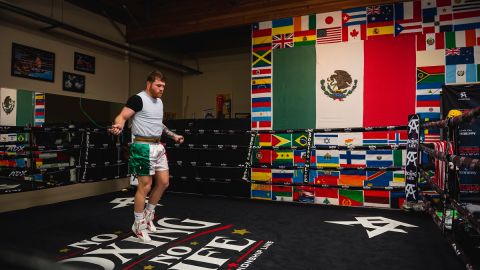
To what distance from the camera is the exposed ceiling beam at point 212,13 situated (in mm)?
4500

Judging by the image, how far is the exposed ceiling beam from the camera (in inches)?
177

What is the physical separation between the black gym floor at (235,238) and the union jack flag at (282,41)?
7.82 ft

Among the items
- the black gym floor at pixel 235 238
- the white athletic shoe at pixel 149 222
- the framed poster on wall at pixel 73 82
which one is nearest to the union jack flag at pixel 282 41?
the black gym floor at pixel 235 238

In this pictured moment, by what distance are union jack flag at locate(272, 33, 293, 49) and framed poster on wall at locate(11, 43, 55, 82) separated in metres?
3.22

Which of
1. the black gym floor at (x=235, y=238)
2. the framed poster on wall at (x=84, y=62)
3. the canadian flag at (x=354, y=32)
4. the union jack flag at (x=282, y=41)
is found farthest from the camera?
the framed poster on wall at (x=84, y=62)

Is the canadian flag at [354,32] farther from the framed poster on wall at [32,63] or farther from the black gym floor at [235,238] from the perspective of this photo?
the framed poster on wall at [32,63]

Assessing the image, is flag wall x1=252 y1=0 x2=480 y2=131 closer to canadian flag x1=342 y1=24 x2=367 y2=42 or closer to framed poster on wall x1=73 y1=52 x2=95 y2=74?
canadian flag x1=342 y1=24 x2=367 y2=42

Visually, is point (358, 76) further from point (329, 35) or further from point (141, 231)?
point (141, 231)

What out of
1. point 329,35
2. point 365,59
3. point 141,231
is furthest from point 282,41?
point 141,231

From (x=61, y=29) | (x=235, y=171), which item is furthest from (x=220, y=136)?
(x=61, y=29)

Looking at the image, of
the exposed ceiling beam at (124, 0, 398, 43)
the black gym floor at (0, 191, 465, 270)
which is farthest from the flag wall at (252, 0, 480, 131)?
the black gym floor at (0, 191, 465, 270)

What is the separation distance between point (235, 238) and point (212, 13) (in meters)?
3.83

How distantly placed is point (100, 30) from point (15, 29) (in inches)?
55.2

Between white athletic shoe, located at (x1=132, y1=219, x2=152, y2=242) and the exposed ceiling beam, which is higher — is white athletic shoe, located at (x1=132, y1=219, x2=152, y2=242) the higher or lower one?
the lower one
